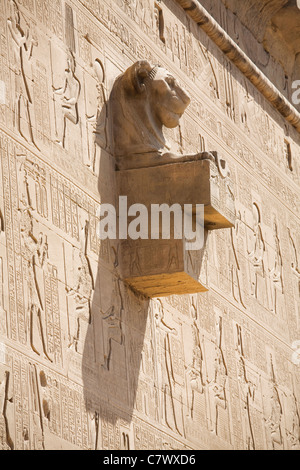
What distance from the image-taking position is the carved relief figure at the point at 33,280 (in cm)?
666

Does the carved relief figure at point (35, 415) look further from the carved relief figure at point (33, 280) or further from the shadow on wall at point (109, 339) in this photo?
the shadow on wall at point (109, 339)

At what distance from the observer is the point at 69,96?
7.55 m

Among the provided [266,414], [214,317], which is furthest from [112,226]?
[266,414]

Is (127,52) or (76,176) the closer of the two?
(76,176)

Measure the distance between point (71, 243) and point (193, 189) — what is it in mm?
823

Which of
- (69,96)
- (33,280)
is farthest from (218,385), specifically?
(33,280)

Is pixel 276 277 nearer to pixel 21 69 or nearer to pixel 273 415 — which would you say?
pixel 273 415

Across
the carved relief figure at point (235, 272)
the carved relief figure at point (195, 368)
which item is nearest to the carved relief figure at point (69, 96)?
the carved relief figure at point (195, 368)

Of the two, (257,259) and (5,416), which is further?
(257,259)

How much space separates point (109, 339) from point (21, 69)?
1492 mm

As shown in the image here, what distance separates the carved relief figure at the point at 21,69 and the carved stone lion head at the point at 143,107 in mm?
875

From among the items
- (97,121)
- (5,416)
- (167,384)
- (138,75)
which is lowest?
(5,416)

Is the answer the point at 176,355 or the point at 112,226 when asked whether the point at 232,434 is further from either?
the point at 112,226
